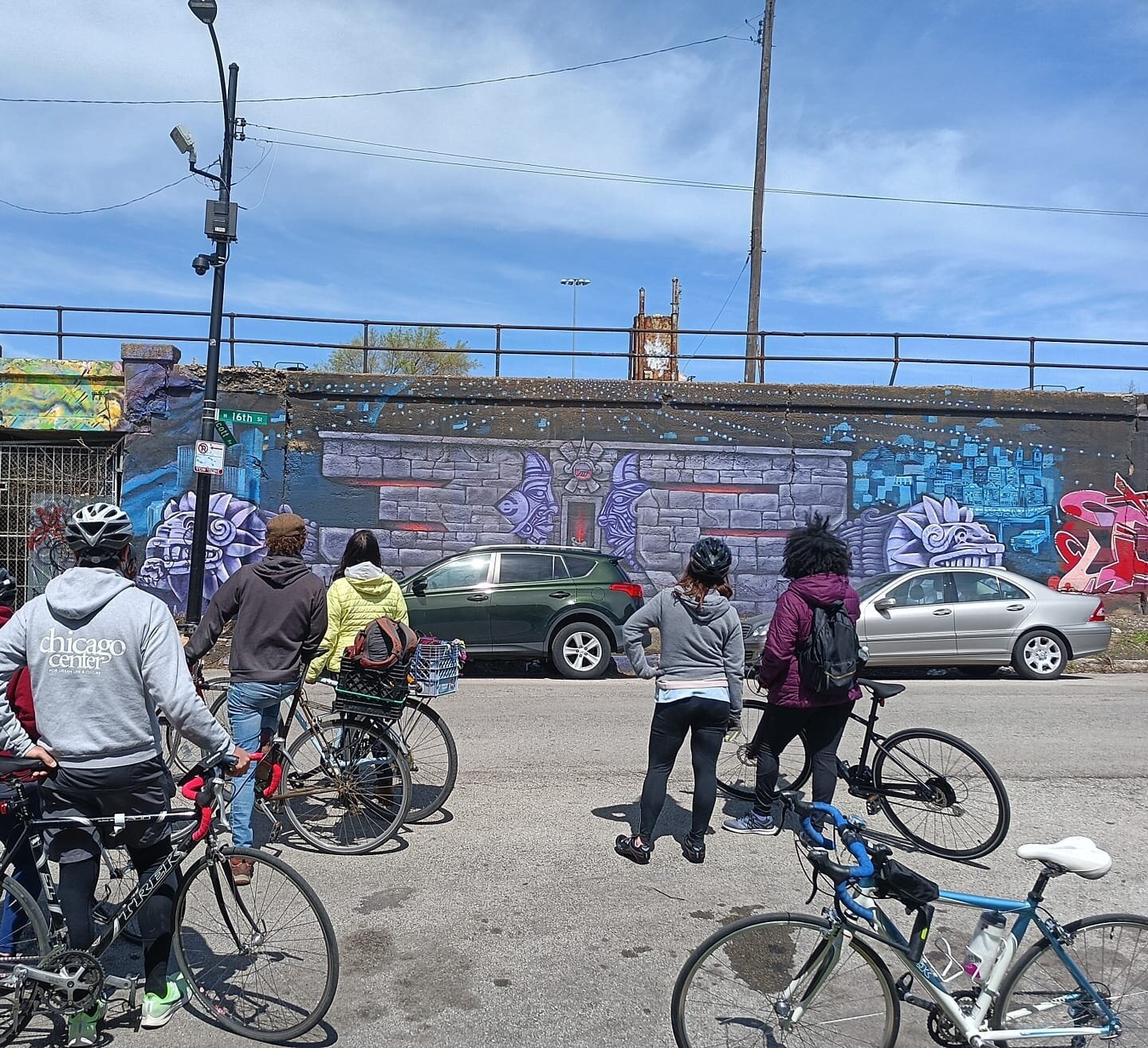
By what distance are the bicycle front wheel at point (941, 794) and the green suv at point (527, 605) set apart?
6.03 meters

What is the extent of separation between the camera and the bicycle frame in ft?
9.88

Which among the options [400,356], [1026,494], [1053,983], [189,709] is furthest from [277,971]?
[400,356]

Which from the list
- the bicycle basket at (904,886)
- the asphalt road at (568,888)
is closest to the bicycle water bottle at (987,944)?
the bicycle basket at (904,886)

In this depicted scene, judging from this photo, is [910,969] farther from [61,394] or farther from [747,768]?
[61,394]

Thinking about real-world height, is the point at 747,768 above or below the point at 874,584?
below

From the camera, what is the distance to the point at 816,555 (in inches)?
216

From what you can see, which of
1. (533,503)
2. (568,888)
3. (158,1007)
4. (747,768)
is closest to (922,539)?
(533,503)

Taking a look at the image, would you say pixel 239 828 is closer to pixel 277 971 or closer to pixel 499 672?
pixel 277 971

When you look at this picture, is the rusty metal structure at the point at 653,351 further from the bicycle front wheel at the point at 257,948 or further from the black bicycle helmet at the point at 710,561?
the bicycle front wheel at the point at 257,948

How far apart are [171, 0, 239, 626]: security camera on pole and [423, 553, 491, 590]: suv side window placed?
3420mm

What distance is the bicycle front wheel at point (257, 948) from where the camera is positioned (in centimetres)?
344

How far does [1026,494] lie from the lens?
56.8 ft

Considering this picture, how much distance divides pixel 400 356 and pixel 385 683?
33.4m

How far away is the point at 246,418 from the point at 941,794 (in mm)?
13228
